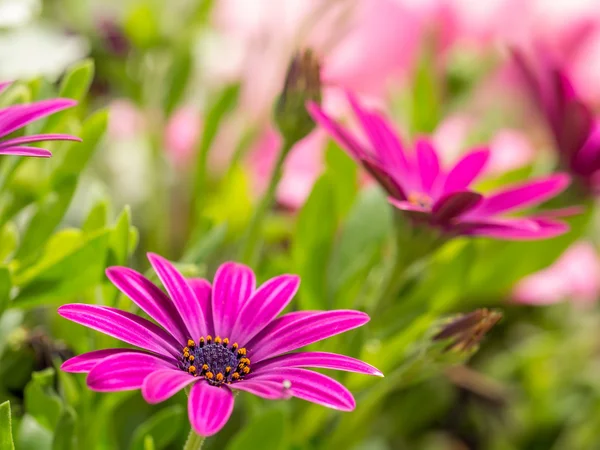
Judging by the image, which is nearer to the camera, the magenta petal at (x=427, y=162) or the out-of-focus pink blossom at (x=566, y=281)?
the magenta petal at (x=427, y=162)

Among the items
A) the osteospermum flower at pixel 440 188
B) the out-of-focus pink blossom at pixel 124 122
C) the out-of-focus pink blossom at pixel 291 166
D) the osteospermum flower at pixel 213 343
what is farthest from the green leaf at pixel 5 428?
the out-of-focus pink blossom at pixel 124 122

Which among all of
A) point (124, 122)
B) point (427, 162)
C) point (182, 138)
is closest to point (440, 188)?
point (427, 162)

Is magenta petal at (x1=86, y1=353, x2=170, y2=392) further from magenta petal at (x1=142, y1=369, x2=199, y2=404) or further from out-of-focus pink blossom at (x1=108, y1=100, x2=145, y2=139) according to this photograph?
out-of-focus pink blossom at (x1=108, y1=100, x2=145, y2=139)

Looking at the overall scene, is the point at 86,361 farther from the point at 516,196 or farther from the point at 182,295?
the point at 516,196

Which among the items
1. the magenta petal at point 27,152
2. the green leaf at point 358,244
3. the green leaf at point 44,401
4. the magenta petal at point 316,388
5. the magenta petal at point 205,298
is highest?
the magenta petal at point 27,152

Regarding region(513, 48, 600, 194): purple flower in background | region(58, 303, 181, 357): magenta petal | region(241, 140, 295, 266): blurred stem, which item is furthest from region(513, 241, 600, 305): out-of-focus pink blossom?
region(58, 303, 181, 357): magenta petal

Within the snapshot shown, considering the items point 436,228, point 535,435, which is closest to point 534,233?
point 436,228

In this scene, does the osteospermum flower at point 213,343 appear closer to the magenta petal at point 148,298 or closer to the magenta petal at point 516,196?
the magenta petal at point 148,298
